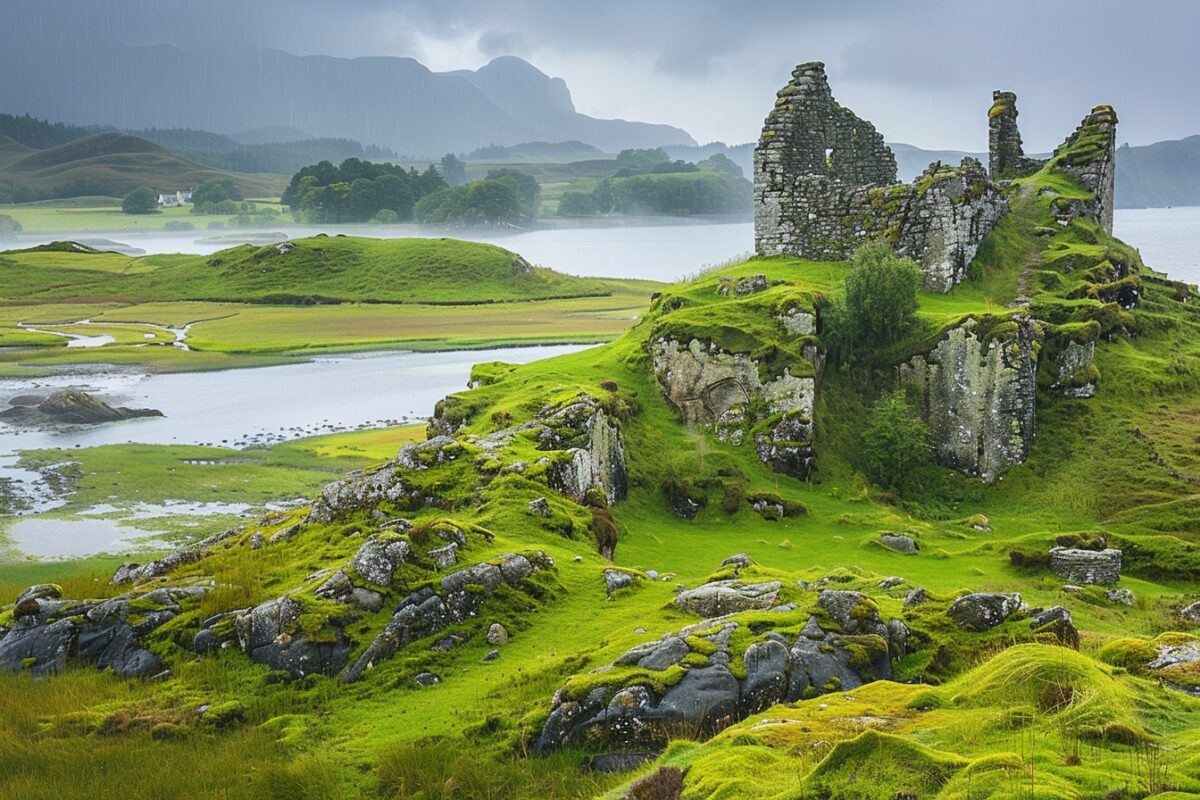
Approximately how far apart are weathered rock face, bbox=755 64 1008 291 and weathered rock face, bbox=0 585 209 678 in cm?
3096

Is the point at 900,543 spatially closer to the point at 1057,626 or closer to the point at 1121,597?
the point at 1121,597

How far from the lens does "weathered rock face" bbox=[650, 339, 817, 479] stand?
33750 millimetres

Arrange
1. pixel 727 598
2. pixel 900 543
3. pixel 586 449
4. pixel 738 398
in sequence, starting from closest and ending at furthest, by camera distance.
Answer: pixel 727 598 < pixel 900 543 < pixel 586 449 < pixel 738 398

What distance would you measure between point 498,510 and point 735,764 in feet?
44.3

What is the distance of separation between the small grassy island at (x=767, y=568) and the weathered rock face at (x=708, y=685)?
5 centimetres

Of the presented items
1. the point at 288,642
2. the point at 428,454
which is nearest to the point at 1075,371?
the point at 428,454

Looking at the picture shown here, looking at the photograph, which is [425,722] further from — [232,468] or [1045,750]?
[232,468]

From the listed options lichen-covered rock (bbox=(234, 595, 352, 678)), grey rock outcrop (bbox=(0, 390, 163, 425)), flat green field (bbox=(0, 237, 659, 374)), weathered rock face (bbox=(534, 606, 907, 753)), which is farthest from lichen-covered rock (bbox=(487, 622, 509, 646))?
flat green field (bbox=(0, 237, 659, 374))

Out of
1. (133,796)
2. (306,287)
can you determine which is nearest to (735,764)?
(133,796)

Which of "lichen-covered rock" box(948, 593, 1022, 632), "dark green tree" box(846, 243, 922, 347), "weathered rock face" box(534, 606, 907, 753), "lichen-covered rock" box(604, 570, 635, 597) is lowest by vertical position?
"lichen-covered rock" box(604, 570, 635, 597)

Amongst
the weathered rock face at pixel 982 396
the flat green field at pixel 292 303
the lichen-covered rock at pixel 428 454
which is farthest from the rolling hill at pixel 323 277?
the lichen-covered rock at pixel 428 454

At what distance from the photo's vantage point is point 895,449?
34531mm

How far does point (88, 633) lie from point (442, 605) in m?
6.66

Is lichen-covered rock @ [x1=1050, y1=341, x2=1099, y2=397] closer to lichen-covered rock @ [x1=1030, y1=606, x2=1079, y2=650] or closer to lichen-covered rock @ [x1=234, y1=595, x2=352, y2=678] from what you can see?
lichen-covered rock @ [x1=1030, y1=606, x2=1079, y2=650]
